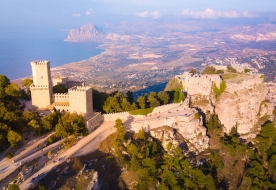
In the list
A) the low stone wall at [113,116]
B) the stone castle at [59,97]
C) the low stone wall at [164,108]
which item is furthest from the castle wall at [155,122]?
the stone castle at [59,97]

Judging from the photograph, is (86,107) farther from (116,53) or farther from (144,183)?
(116,53)

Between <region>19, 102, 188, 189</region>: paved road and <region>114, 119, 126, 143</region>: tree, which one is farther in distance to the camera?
<region>114, 119, 126, 143</region>: tree

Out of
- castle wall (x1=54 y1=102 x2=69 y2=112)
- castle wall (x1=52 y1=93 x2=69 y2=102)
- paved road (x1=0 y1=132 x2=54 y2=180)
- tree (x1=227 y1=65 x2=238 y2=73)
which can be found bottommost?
paved road (x1=0 y1=132 x2=54 y2=180)

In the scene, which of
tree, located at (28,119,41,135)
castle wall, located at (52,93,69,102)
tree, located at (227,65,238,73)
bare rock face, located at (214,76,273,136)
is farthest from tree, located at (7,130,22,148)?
tree, located at (227,65,238,73)

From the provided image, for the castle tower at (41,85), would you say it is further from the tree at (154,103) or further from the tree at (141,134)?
the tree at (154,103)

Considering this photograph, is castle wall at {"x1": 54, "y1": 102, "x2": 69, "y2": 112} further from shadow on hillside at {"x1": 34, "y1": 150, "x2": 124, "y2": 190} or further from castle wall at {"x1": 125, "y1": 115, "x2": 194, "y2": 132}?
castle wall at {"x1": 125, "y1": 115, "x2": 194, "y2": 132}

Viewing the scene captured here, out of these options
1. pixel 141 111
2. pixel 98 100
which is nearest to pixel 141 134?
pixel 141 111

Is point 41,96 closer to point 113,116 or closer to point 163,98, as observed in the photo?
point 113,116
